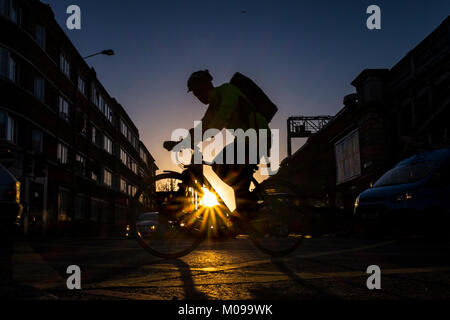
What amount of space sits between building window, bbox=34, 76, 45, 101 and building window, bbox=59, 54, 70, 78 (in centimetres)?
360

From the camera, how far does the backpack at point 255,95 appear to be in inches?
223

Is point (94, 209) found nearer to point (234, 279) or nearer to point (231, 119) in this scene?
point (231, 119)

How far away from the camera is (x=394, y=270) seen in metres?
4.83

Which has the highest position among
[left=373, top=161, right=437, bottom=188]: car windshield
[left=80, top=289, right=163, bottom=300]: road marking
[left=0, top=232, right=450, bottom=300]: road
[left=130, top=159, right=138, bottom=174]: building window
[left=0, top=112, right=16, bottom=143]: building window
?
[left=130, top=159, right=138, bottom=174]: building window

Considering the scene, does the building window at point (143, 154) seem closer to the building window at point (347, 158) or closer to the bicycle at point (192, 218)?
the building window at point (347, 158)

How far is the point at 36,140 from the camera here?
26109 mm

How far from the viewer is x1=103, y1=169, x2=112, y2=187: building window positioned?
4391 cm

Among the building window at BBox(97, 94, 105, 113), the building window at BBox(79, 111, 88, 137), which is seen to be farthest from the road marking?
the building window at BBox(97, 94, 105, 113)

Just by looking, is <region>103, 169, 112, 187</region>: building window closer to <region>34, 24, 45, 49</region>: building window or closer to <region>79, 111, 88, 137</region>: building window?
<region>79, 111, 88, 137</region>: building window

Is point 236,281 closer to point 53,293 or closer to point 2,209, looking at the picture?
point 53,293

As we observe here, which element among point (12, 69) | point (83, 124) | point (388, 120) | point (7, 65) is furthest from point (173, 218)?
point (83, 124)

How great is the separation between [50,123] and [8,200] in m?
19.7

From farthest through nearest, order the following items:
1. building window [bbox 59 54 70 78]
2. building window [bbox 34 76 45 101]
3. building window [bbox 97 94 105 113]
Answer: building window [bbox 97 94 105 113] → building window [bbox 59 54 70 78] → building window [bbox 34 76 45 101]
